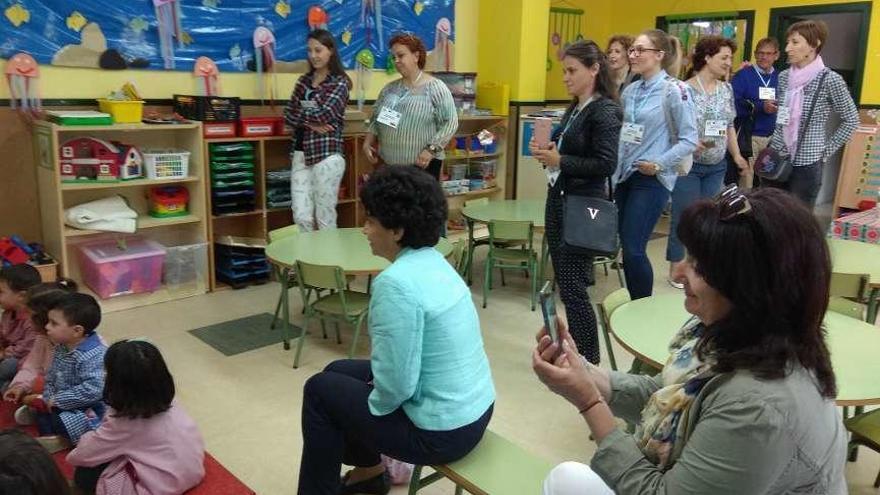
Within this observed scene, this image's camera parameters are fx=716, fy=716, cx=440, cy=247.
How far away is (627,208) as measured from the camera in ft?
12.3

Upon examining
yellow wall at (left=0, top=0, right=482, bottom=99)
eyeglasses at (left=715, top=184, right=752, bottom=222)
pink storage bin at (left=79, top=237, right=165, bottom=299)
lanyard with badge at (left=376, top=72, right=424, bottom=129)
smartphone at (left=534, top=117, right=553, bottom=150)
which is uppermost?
yellow wall at (left=0, top=0, right=482, bottom=99)

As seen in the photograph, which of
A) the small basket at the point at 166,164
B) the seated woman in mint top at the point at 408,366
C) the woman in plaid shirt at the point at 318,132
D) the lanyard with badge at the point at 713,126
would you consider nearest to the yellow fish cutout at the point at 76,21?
the small basket at the point at 166,164

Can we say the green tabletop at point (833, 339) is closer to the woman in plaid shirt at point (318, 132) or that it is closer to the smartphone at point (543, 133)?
the smartphone at point (543, 133)

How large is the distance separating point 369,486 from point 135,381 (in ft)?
2.90

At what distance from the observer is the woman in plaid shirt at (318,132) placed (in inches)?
186

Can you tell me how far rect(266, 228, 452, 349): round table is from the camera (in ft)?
11.2

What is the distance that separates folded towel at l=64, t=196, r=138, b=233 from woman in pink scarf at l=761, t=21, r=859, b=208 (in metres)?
4.28

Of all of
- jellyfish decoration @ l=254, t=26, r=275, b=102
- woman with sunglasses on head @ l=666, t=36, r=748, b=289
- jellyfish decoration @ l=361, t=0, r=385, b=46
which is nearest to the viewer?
woman with sunglasses on head @ l=666, t=36, r=748, b=289

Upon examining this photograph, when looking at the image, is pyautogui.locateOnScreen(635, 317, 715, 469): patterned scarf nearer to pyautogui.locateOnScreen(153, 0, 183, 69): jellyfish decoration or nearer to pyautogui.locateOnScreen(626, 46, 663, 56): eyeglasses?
pyautogui.locateOnScreen(626, 46, 663, 56): eyeglasses

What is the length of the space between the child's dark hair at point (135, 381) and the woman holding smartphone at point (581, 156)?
1.87 meters

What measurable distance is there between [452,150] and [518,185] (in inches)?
31.9

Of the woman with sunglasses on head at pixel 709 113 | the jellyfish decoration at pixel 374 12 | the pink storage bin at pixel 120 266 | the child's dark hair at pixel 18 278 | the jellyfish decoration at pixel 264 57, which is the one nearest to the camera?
the child's dark hair at pixel 18 278

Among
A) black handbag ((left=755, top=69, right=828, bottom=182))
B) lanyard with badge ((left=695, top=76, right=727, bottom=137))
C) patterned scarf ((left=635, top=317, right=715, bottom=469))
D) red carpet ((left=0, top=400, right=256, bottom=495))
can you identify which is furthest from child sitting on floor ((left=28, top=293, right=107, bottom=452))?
black handbag ((left=755, top=69, right=828, bottom=182))

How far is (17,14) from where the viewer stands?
4.21m
